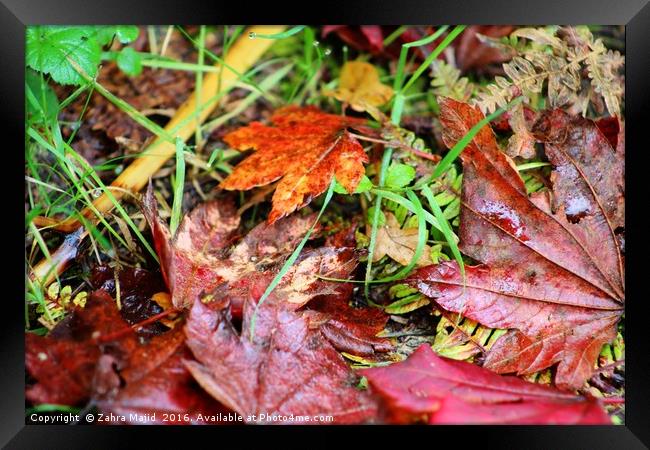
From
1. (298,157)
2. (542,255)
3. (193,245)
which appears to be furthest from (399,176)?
(193,245)

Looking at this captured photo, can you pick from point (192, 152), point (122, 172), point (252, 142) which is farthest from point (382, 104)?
point (122, 172)

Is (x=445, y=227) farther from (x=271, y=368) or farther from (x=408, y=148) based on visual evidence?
A: (x=271, y=368)

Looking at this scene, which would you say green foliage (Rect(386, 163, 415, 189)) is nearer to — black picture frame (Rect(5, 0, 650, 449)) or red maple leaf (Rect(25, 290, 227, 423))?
black picture frame (Rect(5, 0, 650, 449))

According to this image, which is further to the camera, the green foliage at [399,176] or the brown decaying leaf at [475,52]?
the brown decaying leaf at [475,52]

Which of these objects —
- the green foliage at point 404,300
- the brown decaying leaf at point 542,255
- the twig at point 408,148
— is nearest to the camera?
the brown decaying leaf at point 542,255
